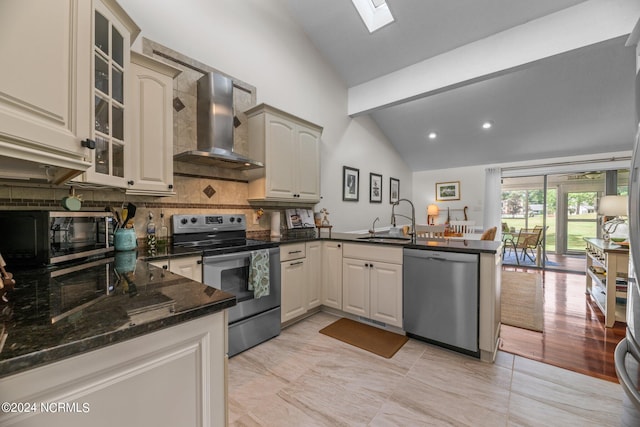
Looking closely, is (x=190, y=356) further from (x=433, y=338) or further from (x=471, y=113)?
(x=471, y=113)

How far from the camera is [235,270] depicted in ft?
7.03

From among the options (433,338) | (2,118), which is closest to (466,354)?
(433,338)

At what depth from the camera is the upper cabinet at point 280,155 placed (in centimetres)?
273

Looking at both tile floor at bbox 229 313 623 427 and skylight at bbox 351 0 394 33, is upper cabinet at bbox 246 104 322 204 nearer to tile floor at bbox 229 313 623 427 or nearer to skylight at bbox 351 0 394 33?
skylight at bbox 351 0 394 33

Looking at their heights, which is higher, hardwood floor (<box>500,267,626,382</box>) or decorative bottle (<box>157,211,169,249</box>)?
decorative bottle (<box>157,211,169,249</box>)

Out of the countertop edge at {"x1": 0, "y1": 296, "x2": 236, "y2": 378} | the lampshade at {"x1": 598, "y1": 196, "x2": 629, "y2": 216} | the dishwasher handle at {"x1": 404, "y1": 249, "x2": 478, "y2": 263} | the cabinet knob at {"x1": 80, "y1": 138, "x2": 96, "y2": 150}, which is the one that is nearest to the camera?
the countertop edge at {"x1": 0, "y1": 296, "x2": 236, "y2": 378}

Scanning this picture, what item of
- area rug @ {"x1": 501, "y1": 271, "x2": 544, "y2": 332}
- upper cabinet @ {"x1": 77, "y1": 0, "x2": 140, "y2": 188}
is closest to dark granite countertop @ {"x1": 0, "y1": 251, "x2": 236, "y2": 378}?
upper cabinet @ {"x1": 77, "y1": 0, "x2": 140, "y2": 188}

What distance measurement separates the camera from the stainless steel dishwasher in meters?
2.08

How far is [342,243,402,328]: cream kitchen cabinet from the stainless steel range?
2.53 feet

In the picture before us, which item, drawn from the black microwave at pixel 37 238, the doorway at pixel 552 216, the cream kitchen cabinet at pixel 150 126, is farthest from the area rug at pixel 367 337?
the doorway at pixel 552 216

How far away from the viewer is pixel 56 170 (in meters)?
1.27

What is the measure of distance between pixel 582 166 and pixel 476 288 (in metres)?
4.54

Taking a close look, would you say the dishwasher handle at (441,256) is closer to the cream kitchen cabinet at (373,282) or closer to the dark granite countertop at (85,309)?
the cream kitchen cabinet at (373,282)

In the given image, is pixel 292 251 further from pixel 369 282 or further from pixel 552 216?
pixel 552 216
